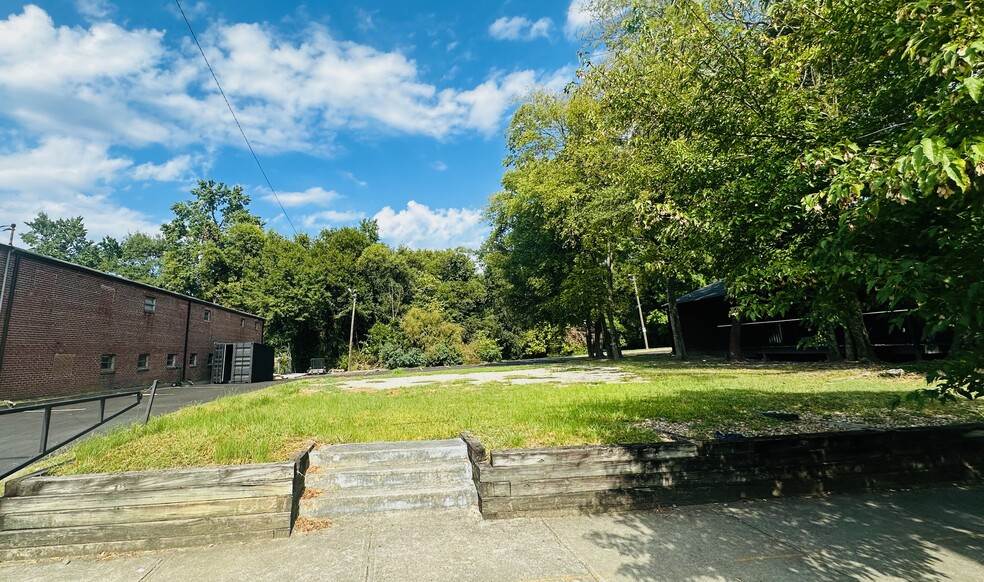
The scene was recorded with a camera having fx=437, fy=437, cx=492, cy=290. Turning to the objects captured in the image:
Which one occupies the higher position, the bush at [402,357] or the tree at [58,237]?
the tree at [58,237]

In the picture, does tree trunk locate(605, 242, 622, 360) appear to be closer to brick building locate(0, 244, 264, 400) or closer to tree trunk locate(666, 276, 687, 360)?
tree trunk locate(666, 276, 687, 360)

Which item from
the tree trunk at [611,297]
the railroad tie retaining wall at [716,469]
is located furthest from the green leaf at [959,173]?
the tree trunk at [611,297]

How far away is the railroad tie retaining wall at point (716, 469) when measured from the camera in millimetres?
4078

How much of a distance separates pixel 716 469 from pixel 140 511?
5.13 meters

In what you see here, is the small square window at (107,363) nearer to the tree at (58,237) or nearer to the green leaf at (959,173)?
the green leaf at (959,173)

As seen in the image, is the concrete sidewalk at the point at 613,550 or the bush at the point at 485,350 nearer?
the concrete sidewalk at the point at 613,550

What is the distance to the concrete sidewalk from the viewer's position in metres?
3.07

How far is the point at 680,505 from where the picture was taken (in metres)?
4.21

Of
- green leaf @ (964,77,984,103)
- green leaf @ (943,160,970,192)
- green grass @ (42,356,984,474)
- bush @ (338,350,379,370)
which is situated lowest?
green grass @ (42,356,984,474)

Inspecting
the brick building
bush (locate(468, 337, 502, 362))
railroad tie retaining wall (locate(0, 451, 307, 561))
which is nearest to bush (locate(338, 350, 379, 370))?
bush (locate(468, 337, 502, 362))

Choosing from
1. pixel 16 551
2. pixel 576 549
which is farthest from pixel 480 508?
pixel 16 551

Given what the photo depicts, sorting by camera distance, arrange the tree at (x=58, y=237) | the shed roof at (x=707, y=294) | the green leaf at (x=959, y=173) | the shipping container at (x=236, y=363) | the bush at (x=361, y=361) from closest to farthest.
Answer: the green leaf at (x=959, y=173), the shed roof at (x=707, y=294), the shipping container at (x=236, y=363), the bush at (x=361, y=361), the tree at (x=58, y=237)

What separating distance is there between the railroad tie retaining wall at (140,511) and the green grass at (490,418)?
1.77 ft

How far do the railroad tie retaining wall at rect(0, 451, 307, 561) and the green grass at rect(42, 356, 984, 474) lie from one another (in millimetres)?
538
